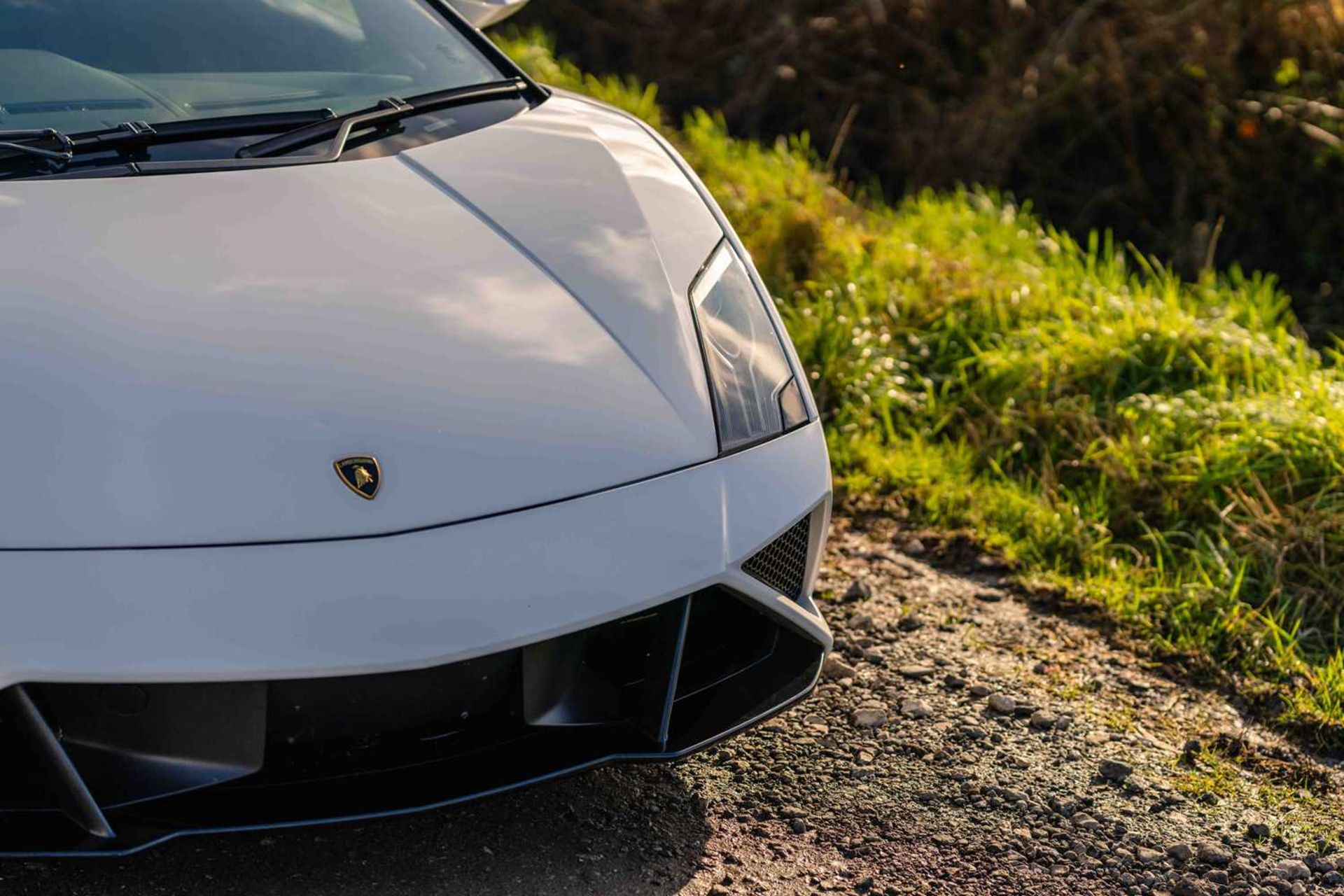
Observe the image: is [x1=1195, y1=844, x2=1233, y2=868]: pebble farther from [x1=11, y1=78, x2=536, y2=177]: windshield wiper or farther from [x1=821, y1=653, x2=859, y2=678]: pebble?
[x1=11, y1=78, x2=536, y2=177]: windshield wiper

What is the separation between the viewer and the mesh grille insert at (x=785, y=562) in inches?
81.7

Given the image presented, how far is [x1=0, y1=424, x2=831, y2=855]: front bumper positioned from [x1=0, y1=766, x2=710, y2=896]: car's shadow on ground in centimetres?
14

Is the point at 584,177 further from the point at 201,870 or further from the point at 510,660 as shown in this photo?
the point at 201,870

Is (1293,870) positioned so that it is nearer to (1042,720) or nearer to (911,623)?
(1042,720)

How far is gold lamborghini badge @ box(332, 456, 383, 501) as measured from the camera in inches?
72.4

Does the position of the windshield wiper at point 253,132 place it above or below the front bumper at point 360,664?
above

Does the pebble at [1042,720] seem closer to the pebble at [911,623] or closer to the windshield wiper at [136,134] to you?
the pebble at [911,623]

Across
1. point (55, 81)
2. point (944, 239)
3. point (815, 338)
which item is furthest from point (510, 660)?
point (944, 239)

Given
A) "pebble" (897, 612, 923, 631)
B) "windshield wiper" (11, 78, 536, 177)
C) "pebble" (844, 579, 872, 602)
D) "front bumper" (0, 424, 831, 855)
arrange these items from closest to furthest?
1. "front bumper" (0, 424, 831, 855)
2. "windshield wiper" (11, 78, 536, 177)
3. "pebble" (897, 612, 923, 631)
4. "pebble" (844, 579, 872, 602)

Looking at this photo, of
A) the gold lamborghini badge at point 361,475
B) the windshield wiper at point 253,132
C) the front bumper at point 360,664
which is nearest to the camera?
the front bumper at point 360,664

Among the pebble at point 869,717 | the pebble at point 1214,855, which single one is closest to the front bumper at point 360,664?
the pebble at point 869,717

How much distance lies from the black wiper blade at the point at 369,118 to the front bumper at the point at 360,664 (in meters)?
0.94

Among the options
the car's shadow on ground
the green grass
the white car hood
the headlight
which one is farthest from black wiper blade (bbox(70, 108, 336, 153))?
the green grass

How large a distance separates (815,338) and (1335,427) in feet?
4.66
